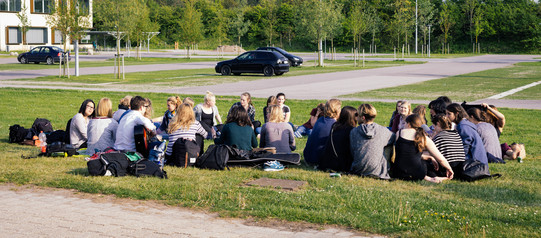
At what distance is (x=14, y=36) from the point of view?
7238 centimetres

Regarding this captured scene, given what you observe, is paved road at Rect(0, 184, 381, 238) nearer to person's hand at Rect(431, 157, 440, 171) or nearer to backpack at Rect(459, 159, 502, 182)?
person's hand at Rect(431, 157, 440, 171)

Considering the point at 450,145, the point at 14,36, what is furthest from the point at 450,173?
the point at 14,36

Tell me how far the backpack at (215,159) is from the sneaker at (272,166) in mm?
576

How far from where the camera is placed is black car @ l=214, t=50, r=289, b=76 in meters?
33.9

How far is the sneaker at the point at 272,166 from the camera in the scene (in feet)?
28.6

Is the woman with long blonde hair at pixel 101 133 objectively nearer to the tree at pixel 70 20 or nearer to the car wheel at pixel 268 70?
the tree at pixel 70 20

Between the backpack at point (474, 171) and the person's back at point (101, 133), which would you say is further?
the person's back at point (101, 133)

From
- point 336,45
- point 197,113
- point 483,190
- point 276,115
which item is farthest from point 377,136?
point 336,45

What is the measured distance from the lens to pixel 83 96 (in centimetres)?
2061

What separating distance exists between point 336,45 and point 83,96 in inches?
2770

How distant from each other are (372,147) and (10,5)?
7330 centimetres

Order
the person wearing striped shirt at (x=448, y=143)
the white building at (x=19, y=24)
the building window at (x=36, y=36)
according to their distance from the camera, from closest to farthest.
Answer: the person wearing striped shirt at (x=448, y=143) → the white building at (x=19, y=24) → the building window at (x=36, y=36)

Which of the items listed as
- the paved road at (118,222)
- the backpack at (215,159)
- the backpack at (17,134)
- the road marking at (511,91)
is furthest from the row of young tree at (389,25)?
the paved road at (118,222)

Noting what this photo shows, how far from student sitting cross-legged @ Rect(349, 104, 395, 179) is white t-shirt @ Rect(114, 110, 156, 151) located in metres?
3.25
